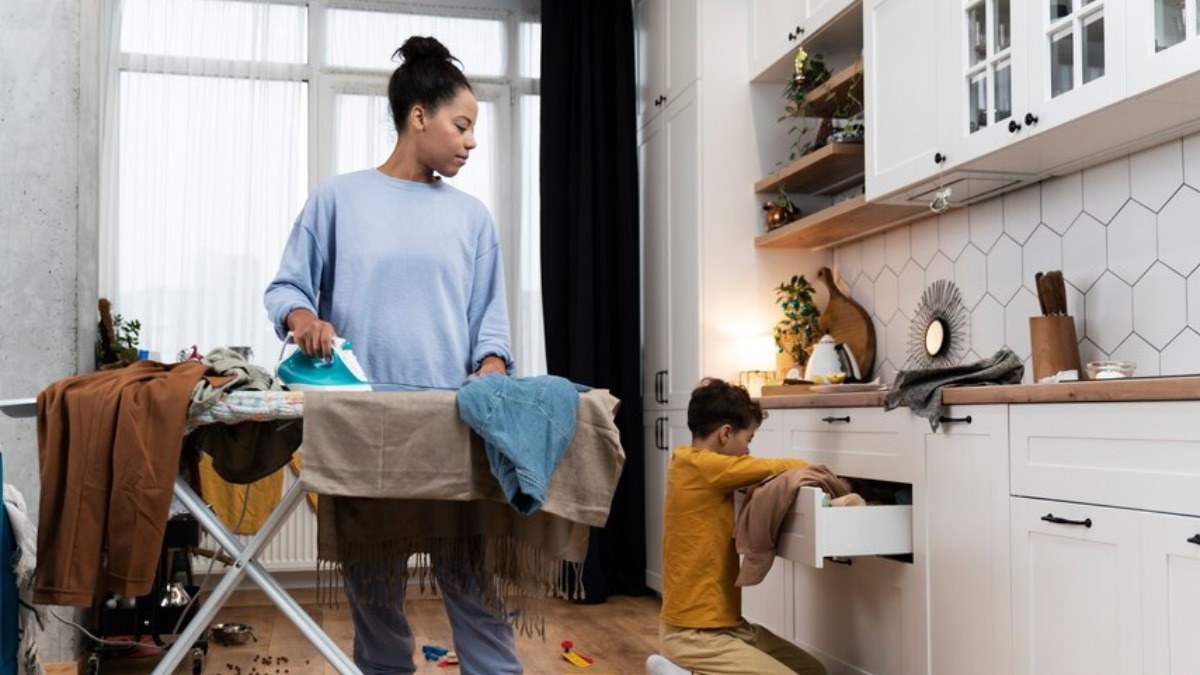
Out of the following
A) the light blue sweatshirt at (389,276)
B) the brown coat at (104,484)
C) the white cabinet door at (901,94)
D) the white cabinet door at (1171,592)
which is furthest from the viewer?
the white cabinet door at (901,94)

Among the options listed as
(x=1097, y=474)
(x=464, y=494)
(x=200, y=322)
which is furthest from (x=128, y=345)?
(x=1097, y=474)

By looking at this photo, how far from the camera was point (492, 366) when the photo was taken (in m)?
2.07

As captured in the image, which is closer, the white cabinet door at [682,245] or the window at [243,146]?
the white cabinet door at [682,245]

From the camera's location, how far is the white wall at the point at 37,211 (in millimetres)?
2953

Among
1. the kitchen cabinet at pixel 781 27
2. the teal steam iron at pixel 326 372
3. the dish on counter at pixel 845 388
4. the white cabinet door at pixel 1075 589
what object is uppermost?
the kitchen cabinet at pixel 781 27

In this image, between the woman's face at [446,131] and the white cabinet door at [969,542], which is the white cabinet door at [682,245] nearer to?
the white cabinet door at [969,542]

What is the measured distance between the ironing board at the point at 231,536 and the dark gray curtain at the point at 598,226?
299cm

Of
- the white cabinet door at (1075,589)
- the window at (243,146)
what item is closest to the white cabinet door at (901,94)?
the white cabinet door at (1075,589)

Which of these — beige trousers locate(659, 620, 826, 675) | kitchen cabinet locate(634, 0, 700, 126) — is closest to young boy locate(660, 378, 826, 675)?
beige trousers locate(659, 620, 826, 675)

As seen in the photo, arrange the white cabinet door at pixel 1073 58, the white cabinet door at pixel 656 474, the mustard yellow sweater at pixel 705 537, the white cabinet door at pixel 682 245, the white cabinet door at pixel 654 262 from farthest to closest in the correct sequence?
1. the white cabinet door at pixel 654 262
2. the white cabinet door at pixel 656 474
3. the white cabinet door at pixel 682 245
4. the mustard yellow sweater at pixel 705 537
5. the white cabinet door at pixel 1073 58

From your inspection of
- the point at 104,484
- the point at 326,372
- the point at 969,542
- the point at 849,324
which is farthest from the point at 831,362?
the point at 104,484

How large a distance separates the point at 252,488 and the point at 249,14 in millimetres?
2181

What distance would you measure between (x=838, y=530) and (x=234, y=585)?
1.39m

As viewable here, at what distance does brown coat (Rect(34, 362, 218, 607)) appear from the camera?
1640 mm
